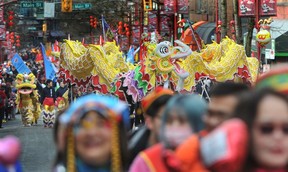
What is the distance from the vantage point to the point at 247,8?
26078 millimetres

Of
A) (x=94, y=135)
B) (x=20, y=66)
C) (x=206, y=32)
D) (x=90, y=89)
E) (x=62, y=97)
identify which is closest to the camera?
(x=94, y=135)

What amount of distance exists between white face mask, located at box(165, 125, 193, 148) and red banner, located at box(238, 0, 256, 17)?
22.1 m

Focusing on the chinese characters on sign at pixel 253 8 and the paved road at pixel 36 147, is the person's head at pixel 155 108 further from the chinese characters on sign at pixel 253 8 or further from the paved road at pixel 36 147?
the chinese characters on sign at pixel 253 8

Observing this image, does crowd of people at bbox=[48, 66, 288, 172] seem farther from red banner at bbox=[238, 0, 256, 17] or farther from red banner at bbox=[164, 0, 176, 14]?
red banner at bbox=[164, 0, 176, 14]

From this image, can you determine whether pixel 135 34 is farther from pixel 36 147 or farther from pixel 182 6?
pixel 36 147

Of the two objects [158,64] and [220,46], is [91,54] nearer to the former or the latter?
[220,46]

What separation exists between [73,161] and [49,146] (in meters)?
15.1

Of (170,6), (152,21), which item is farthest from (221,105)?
(152,21)

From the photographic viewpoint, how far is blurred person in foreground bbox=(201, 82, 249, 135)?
13.5 ft

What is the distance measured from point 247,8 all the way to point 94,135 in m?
22.5

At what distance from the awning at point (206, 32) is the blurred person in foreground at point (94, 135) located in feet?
151

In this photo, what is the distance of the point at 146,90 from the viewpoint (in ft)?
61.4

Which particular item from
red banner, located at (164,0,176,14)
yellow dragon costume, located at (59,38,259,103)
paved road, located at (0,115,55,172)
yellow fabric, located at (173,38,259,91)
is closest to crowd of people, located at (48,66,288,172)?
paved road, located at (0,115,55,172)

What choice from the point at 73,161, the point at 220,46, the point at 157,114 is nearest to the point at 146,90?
the point at 220,46
